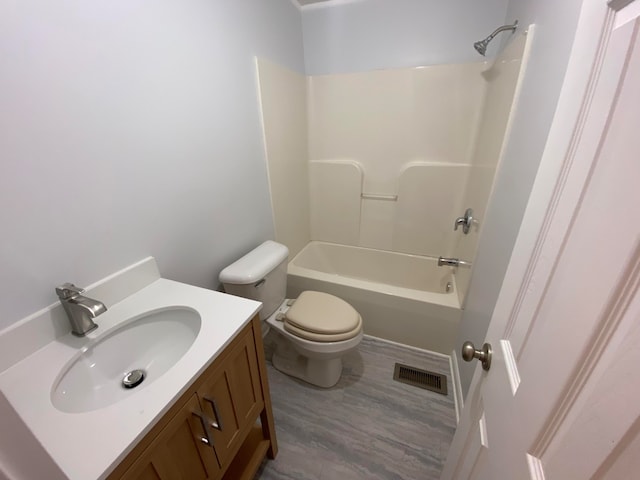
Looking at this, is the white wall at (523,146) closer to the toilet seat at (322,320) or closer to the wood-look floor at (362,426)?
the wood-look floor at (362,426)

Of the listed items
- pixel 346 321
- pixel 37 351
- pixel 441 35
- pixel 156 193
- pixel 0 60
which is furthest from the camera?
pixel 441 35

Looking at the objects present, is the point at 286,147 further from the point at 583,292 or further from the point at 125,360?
the point at 583,292

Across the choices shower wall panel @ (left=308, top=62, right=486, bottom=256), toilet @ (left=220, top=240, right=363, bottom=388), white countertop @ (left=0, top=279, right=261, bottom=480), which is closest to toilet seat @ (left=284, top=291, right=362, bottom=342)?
toilet @ (left=220, top=240, right=363, bottom=388)

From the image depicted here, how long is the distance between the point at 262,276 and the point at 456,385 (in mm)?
1288

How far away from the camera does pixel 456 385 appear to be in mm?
1516

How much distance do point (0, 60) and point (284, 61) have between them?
1.44 metres

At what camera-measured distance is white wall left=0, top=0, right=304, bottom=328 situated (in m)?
0.67

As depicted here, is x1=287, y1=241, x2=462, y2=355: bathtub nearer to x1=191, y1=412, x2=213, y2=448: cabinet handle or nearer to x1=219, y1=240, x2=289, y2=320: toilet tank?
x1=219, y1=240, x2=289, y2=320: toilet tank

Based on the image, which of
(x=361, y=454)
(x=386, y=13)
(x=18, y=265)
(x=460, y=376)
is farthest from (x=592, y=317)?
(x=386, y=13)

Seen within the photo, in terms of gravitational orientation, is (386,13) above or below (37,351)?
above

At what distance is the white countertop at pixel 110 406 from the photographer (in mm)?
509

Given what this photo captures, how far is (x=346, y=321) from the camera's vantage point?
4.69 feet

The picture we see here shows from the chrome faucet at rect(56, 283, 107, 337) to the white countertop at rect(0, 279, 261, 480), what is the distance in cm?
4

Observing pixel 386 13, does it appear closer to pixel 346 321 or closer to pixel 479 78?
pixel 479 78
